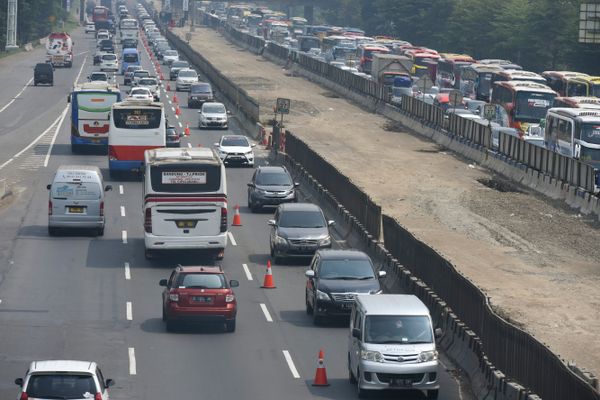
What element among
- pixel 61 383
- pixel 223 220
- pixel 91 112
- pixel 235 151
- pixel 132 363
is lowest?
pixel 132 363

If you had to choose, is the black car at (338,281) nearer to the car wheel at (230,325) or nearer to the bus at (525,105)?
the car wheel at (230,325)

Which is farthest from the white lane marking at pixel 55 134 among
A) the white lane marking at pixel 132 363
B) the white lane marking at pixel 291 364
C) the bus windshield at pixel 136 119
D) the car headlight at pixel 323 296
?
the white lane marking at pixel 291 364

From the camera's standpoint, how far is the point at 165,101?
100 m

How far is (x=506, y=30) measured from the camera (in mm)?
140875

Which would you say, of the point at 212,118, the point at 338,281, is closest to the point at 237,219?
the point at 338,281

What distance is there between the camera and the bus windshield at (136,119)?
58.8 meters

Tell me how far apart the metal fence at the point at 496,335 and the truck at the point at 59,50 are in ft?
319

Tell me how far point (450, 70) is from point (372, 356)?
89.7 m

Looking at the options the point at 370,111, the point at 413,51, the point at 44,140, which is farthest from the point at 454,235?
the point at 413,51

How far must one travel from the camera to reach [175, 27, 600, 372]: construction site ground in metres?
35.6

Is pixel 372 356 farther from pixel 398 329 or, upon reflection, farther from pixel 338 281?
pixel 338 281

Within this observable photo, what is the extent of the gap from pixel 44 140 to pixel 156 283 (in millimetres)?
38014

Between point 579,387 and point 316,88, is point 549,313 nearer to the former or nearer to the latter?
point 579,387

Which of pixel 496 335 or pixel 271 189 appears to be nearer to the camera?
pixel 496 335
